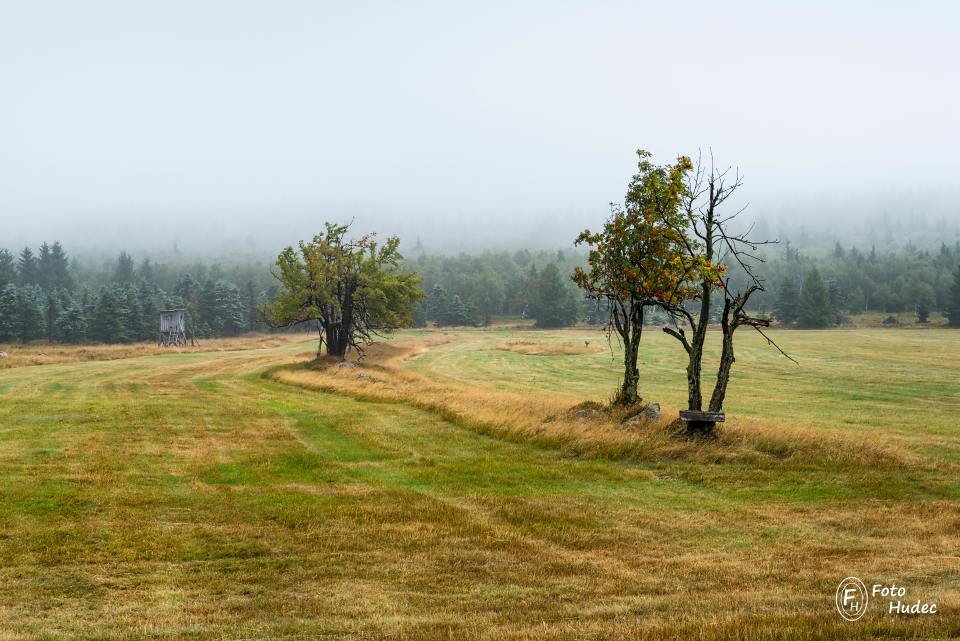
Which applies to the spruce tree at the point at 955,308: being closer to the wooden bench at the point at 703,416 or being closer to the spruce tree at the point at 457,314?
the spruce tree at the point at 457,314

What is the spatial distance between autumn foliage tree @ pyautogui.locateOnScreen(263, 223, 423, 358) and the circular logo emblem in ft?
132

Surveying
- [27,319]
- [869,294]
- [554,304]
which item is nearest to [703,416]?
[27,319]

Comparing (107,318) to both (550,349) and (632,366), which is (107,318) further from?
(632,366)

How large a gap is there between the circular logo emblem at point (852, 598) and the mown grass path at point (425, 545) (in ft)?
0.44

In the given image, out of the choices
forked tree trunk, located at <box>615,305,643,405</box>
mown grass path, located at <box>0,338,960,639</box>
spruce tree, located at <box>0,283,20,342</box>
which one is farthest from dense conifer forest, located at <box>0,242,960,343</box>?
mown grass path, located at <box>0,338,960,639</box>

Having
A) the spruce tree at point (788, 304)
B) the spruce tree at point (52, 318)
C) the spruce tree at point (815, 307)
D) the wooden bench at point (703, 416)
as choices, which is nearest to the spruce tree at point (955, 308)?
the spruce tree at point (815, 307)

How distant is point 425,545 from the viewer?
9.53 m

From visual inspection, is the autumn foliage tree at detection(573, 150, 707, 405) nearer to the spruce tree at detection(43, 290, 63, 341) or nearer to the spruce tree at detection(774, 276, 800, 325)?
the spruce tree at detection(43, 290, 63, 341)

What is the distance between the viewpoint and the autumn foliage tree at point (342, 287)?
46031 millimetres

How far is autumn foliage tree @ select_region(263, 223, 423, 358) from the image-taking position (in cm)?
4603

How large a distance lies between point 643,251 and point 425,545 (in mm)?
13426

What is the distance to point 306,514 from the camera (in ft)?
36.3

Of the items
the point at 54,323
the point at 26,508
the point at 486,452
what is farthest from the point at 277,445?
the point at 54,323

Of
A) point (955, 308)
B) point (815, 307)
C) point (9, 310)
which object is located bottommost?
point (955, 308)
